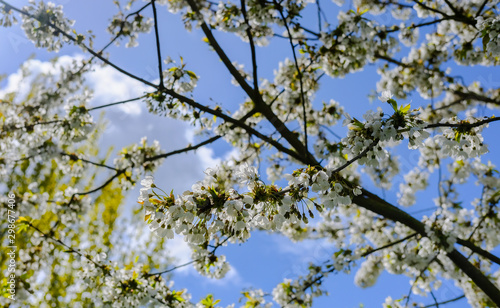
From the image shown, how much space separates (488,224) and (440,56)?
279 cm

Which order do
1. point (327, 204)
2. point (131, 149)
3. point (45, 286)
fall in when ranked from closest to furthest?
point (327, 204), point (131, 149), point (45, 286)

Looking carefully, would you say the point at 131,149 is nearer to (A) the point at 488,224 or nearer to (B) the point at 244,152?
(B) the point at 244,152

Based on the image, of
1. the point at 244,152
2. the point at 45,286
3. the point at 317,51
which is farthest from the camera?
the point at 45,286

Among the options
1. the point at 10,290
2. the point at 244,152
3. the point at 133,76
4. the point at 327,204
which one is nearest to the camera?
the point at 327,204

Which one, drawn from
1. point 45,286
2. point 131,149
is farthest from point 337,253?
point 45,286

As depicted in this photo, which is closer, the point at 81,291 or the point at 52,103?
the point at 52,103

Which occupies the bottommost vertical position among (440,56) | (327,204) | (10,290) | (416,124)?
(327,204)

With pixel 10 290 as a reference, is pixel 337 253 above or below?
below

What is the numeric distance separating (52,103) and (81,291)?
4836mm

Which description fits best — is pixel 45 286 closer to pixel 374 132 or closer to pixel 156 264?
pixel 156 264

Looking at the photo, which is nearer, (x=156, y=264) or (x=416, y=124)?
(x=416, y=124)

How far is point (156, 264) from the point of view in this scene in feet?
28.3

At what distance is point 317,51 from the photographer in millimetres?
4312

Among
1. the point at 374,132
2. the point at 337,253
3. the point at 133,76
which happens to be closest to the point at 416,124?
the point at 374,132
